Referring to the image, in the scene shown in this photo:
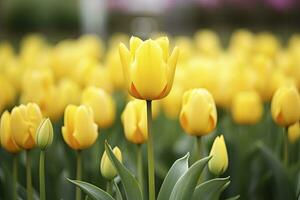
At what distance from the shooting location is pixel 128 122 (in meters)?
1.72

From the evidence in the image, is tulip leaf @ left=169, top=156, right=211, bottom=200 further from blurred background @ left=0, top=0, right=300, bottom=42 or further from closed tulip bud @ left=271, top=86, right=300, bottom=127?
blurred background @ left=0, top=0, right=300, bottom=42

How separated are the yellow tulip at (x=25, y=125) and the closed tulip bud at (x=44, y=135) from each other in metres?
0.10

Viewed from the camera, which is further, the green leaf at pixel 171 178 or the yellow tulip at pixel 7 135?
the yellow tulip at pixel 7 135

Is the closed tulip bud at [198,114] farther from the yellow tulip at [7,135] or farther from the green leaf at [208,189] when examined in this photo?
the yellow tulip at [7,135]

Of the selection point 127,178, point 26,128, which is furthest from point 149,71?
point 26,128

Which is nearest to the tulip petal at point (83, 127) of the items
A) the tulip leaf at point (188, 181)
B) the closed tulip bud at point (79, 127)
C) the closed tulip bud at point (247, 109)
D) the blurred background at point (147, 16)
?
the closed tulip bud at point (79, 127)

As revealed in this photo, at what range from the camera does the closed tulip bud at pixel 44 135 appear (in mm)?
1500

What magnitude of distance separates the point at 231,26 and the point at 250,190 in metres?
10.5

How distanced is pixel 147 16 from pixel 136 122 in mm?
15186

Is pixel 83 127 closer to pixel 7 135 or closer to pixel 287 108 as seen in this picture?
pixel 7 135

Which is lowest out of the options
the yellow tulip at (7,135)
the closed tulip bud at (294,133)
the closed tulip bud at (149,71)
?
the closed tulip bud at (294,133)

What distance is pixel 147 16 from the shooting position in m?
16.7

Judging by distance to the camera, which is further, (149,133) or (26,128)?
(26,128)

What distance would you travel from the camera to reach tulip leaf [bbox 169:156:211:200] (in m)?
1.38
